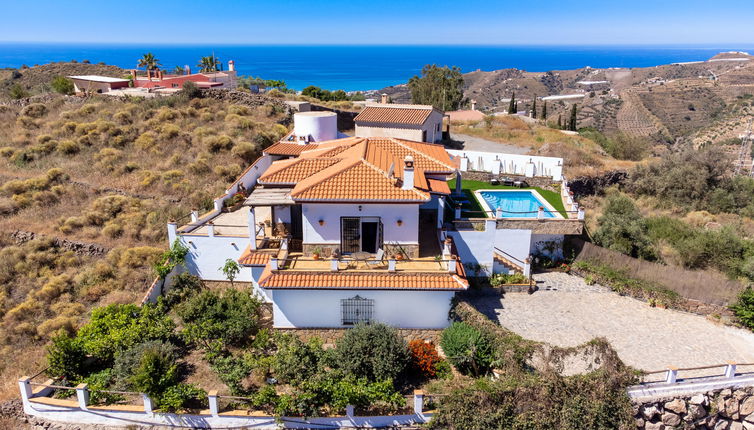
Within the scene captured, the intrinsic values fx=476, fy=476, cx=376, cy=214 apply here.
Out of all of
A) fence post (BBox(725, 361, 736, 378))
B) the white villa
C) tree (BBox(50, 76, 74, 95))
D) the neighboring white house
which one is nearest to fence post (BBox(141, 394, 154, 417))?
the white villa

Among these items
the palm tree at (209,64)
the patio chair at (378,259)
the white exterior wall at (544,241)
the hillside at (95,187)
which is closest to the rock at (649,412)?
the patio chair at (378,259)

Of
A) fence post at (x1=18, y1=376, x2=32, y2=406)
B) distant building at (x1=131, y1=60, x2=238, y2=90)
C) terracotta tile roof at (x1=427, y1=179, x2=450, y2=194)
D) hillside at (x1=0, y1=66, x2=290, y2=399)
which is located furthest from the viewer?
distant building at (x1=131, y1=60, x2=238, y2=90)

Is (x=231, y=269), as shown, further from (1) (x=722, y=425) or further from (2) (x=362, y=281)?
(1) (x=722, y=425)

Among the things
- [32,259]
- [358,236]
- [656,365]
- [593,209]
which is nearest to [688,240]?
[593,209]

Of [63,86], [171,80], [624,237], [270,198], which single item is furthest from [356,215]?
[63,86]

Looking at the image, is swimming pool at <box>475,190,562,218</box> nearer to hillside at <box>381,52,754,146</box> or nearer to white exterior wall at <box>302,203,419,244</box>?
white exterior wall at <box>302,203,419,244</box>
